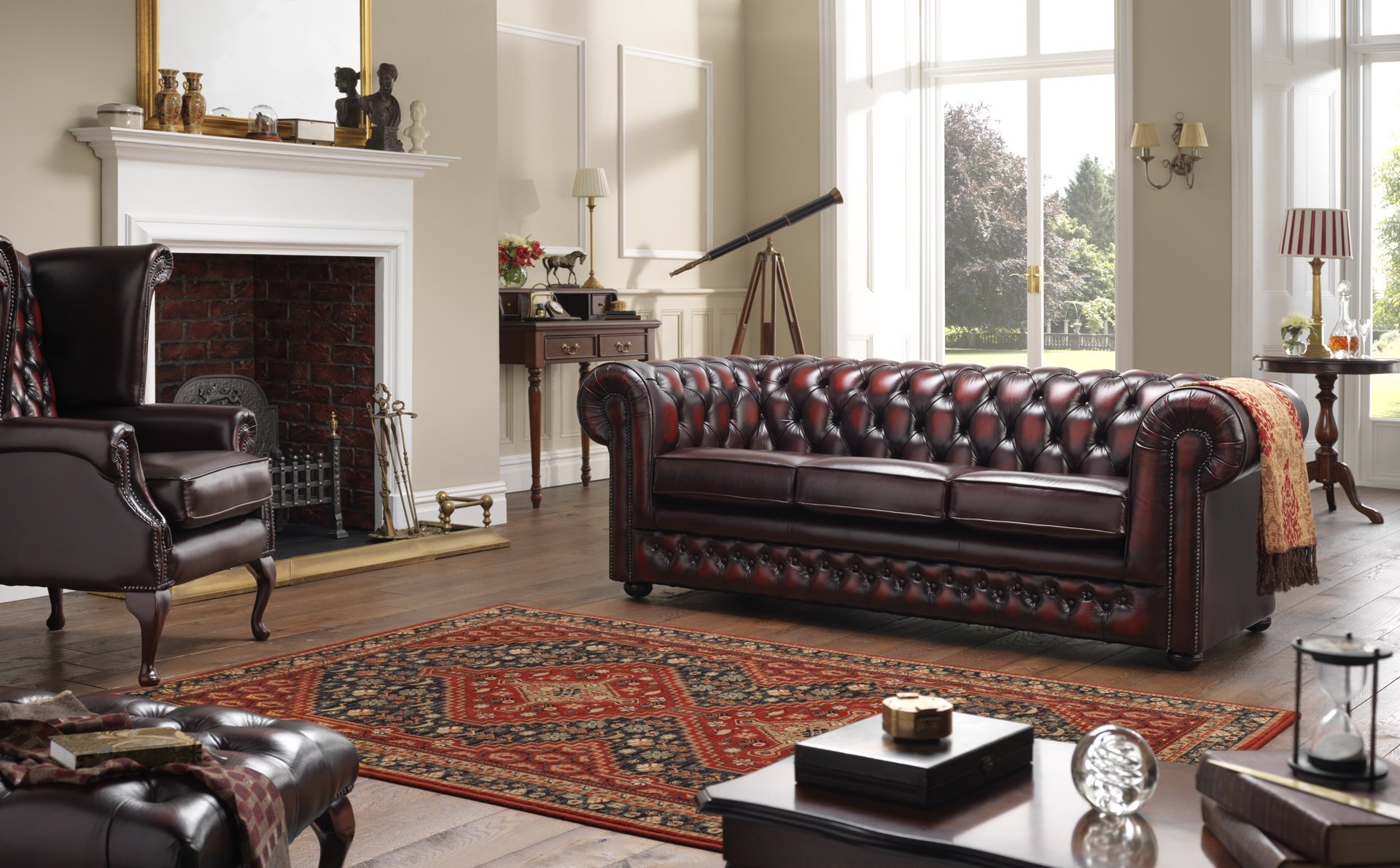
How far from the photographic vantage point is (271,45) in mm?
5793

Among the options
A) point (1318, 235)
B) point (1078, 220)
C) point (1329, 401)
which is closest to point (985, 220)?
point (1078, 220)

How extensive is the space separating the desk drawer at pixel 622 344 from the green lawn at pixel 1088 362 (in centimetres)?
192

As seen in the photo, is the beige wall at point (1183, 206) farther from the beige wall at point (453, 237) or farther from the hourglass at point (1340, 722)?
the hourglass at point (1340, 722)

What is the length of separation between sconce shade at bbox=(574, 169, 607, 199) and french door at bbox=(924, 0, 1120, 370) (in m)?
2.79

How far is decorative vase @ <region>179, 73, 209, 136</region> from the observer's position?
5332 millimetres

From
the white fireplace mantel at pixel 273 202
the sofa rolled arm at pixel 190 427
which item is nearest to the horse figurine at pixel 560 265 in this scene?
the white fireplace mantel at pixel 273 202

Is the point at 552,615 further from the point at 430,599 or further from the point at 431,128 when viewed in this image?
the point at 431,128

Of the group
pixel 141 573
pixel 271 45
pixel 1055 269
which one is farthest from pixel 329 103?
pixel 1055 269

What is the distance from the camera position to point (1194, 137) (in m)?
7.52

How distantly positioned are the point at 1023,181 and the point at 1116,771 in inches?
309

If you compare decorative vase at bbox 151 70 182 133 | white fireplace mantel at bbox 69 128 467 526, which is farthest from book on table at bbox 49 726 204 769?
decorative vase at bbox 151 70 182 133

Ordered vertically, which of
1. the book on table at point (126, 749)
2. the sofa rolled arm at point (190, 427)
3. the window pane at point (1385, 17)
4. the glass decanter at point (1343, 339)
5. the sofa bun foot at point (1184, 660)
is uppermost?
the window pane at point (1385, 17)

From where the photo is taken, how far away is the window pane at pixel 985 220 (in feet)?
30.6

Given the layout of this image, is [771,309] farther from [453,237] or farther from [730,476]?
[730,476]
